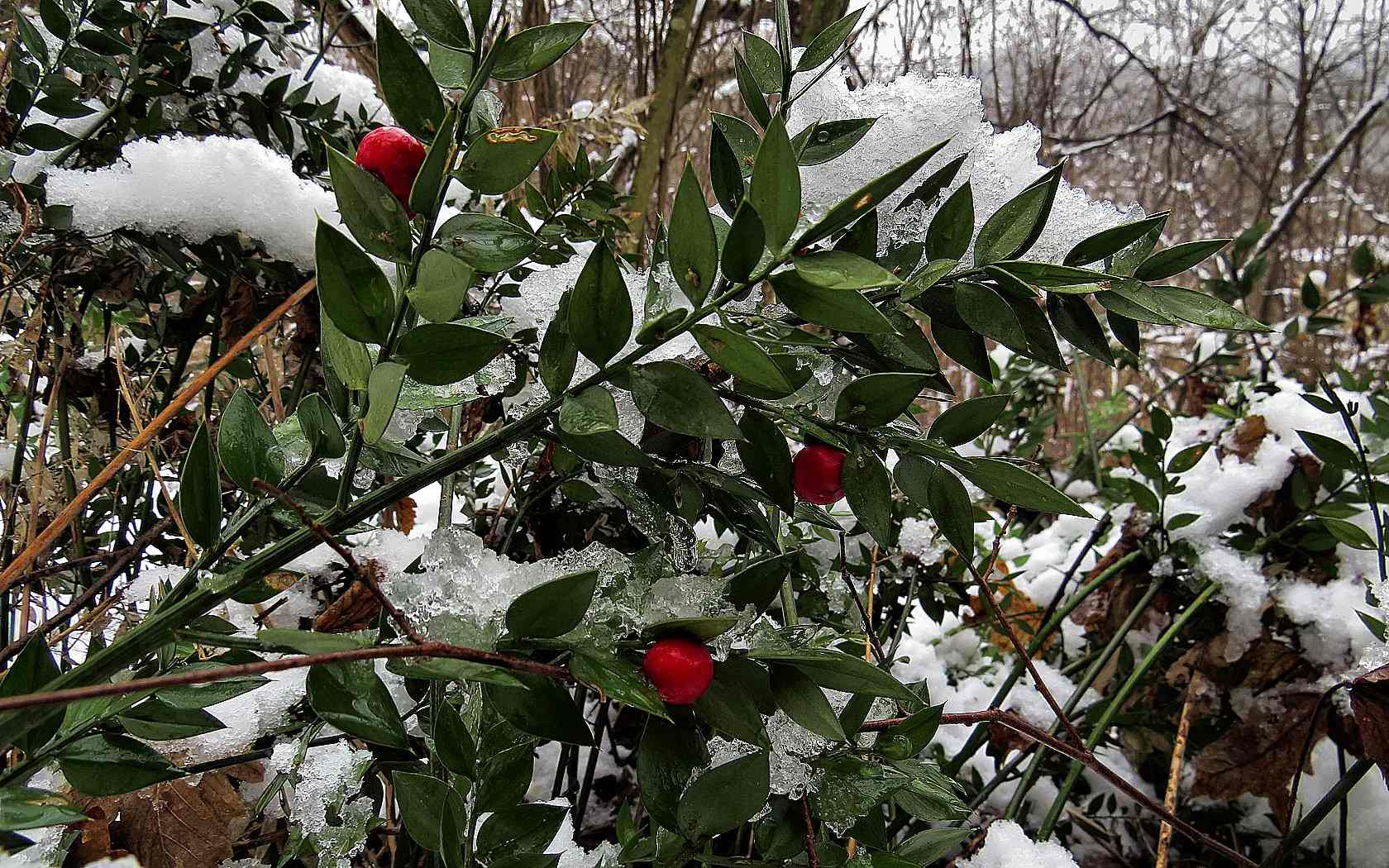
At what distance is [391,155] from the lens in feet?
1.11

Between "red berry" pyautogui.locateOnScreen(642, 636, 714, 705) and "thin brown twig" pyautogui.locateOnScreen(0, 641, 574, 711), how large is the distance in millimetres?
35

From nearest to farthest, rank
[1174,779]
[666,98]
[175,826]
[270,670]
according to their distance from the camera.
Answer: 1. [270,670]
2. [175,826]
3. [1174,779]
4. [666,98]

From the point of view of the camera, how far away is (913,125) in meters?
0.39

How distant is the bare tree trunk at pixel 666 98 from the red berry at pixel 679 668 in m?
1.23

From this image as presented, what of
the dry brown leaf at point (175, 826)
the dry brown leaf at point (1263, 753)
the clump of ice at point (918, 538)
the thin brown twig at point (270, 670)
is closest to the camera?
the thin brown twig at point (270, 670)

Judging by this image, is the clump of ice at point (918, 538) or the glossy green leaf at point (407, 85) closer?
the glossy green leaf at point (407, 85)

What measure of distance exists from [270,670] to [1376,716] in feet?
2.01

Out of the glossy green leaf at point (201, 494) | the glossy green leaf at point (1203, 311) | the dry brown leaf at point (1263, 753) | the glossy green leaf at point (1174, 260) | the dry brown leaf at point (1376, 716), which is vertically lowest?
the dry brown leaf at point (1263, 753)

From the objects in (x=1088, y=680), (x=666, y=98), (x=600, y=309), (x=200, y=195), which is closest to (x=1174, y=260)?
(x=600, y=309)

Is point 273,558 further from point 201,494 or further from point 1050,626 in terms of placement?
point 1050,626

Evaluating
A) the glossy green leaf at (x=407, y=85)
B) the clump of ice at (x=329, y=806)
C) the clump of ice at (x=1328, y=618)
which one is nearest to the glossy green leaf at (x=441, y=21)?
the glossy green leaf at (x=407, y=85)

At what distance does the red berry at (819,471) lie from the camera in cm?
37

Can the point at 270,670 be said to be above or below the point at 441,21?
below

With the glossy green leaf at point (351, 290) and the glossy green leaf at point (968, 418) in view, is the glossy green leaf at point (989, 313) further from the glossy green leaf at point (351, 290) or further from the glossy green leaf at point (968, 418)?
the glossy green leaf at point (351, 290)
